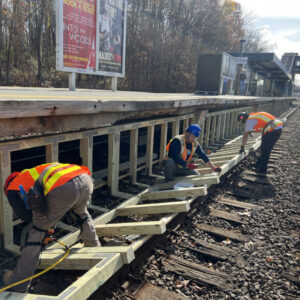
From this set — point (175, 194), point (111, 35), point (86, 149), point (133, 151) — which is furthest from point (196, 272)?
point (111, 35)

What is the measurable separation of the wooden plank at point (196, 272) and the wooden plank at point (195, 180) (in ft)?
6.62

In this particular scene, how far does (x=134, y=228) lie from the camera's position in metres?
3.80

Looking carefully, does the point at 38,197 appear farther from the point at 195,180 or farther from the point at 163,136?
the point at 163,136

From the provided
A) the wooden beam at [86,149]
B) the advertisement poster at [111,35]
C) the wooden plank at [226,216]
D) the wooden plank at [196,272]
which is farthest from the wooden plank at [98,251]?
the advertisement poster at [111,35]

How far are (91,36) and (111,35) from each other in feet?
3.46

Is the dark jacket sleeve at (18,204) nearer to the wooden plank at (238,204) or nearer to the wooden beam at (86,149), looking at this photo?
the wooden beam at (86,149)

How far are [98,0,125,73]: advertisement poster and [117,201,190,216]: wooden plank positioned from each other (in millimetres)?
4586

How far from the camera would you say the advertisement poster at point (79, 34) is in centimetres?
646

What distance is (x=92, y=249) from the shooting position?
3289mm

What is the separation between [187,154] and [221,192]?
1.21m

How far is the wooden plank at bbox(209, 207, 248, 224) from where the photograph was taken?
505 cm

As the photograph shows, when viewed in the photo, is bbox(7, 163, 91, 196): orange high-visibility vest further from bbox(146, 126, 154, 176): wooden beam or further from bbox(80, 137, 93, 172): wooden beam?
bbox(146, 126, 154, 176): wooden beam

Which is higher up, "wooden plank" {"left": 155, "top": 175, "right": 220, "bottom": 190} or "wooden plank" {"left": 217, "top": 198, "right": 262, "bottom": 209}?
"wooden plank" {"left": 155, "top": 175, "right": 220, "bottom": 190}

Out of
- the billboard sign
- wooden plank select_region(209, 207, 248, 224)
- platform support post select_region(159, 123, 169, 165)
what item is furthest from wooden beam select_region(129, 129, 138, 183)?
the billboard sign
